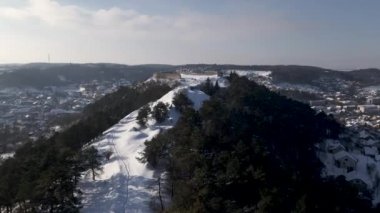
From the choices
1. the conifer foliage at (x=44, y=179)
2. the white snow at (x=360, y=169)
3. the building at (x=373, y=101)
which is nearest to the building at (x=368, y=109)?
the building at (x=373, y=101)

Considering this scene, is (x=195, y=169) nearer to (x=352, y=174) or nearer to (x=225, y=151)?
(x=225, y=151)

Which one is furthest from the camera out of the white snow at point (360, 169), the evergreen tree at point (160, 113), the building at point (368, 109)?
the building at point (368, 109)

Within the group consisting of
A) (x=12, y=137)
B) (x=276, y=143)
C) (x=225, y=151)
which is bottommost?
(x=12, y=137)

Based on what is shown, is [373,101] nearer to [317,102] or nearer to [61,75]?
[317,102]

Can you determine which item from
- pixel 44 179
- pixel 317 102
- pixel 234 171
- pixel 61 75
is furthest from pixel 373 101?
pixel 61 75

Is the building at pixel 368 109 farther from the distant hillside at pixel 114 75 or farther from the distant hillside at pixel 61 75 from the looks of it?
the distant hillside at pixel 61 75

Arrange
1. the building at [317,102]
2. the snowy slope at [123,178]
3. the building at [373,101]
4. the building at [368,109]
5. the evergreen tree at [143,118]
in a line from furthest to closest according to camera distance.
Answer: the building at [373,101] → the building at [317,102] → the building at [368,109] → the evergreen tree at [143,118] → the snowy slope at [123,178]

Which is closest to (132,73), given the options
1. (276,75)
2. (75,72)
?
(75,72)
